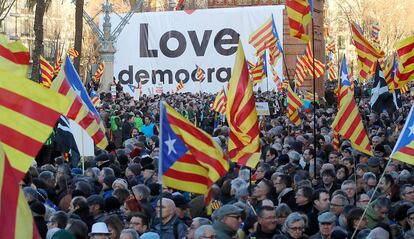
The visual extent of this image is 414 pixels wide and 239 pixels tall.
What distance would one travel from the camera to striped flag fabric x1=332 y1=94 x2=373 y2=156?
1539 cm

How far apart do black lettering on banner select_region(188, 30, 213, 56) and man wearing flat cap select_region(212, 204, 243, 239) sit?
4050cm

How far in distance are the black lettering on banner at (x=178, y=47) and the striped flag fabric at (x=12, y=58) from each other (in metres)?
38.2

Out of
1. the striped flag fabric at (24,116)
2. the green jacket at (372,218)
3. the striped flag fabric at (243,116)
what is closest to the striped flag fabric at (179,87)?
the striped flag fabric at (243,116)

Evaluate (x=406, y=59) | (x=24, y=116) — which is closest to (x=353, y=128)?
(x=406, y=59)

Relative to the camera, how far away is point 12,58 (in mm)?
11945

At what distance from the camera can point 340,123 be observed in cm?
1558

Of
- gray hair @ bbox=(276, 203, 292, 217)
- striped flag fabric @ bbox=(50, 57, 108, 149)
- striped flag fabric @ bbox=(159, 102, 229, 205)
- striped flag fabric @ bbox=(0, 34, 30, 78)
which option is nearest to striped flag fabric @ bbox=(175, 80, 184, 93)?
striped flag fabric @ bbox=(50, 57, 108, 149)

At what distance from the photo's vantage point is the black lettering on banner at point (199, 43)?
164ft

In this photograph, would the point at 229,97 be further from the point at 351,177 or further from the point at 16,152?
the point at 16,152

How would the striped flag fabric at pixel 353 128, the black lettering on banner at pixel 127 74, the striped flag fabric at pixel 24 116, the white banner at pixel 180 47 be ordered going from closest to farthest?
1. the striped flag fabric at pixel 24 116
2. the striped flag fabric at pixel 353 128
3. the white banner at pixel 180 47
4. the black lettering on banner at pixel 127 74

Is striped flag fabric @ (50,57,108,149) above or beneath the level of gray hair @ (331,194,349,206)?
above

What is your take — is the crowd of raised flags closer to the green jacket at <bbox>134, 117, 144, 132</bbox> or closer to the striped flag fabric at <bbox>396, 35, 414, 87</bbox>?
the striped flag fabric at <bbox>396, 35, 414, 87</bbox>

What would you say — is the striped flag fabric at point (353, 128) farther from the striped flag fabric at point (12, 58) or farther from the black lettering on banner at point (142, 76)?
the black lettering on banner at point (142, 76)

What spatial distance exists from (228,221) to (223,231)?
11cm
